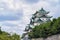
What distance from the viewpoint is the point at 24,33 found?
117625 millimetres

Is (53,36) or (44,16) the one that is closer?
(53,36)

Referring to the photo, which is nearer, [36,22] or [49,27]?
[49,27]

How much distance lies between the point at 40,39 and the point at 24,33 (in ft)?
141

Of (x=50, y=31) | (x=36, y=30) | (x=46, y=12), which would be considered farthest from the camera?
(x=46, y=12)

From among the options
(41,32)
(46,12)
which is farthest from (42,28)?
(46,12)

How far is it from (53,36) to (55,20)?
3586 mm

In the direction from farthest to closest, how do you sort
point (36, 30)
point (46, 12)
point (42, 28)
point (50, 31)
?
point (46, 12) → point (36, 30) → point (42, 28) → point (50, 31)

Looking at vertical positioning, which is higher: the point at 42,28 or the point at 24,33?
the point at 42,28

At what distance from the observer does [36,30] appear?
75.8 metres

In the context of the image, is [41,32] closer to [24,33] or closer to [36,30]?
[36,30]

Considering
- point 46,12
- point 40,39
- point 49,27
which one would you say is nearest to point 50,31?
point 49,27

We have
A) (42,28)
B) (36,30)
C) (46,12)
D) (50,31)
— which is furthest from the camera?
(46,12)

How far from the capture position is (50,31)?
66.0m

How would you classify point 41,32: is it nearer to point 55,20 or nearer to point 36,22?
point 55,20
